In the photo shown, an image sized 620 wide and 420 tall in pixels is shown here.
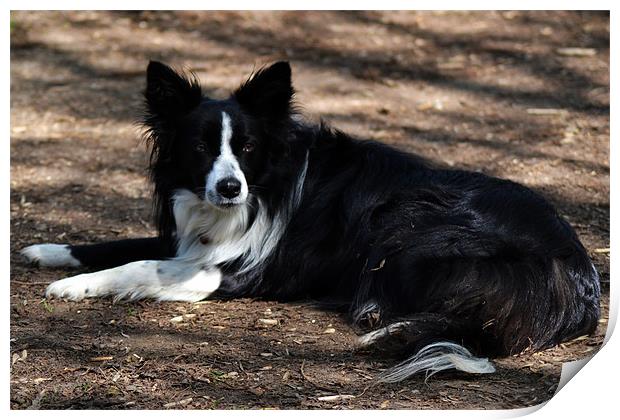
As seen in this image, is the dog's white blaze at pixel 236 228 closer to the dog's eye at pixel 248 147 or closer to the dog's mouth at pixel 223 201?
the dog's mouth at pixel 223 201

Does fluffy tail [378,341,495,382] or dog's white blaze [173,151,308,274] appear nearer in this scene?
fluffy tail [378,341,495,382]

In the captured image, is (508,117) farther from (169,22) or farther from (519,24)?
(169,22)

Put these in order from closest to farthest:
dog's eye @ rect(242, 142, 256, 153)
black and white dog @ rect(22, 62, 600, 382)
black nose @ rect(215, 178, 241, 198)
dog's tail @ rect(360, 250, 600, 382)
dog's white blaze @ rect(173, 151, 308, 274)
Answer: dog's tail @ rect(360, 250, 600, 382), black and white dog @ rect(22, 62, 600, 382), black nose @ rect(215, 178, 241, 198), dog's eye @ rect(242, 142, 256, 153), dog's white blaze @ rect(173, 151, 308, 274)

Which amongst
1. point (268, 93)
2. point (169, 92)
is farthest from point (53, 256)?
point (268, 93)

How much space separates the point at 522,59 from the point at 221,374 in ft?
24.4

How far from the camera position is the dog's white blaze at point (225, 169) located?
5.44m

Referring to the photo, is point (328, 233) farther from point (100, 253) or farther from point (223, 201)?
point (100, 253)

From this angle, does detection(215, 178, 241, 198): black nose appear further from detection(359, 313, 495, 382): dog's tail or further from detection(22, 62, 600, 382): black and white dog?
detection(359, 313, 495, 382): dog's tail

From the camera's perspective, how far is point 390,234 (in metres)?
5.47

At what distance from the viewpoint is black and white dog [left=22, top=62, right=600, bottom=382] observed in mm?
4980

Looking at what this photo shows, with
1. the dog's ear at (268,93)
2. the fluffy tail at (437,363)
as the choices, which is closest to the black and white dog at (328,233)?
the dog's ear at (268,93)

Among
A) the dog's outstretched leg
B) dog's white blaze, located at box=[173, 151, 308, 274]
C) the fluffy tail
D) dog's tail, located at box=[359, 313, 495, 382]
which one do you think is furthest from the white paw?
the fluffy tail

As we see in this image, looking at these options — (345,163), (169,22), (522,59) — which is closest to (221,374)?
(345,163)

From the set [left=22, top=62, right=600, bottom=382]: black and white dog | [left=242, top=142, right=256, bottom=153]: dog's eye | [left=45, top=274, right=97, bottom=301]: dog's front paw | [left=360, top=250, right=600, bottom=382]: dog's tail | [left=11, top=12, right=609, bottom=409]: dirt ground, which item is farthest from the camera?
[left=45, top=274, right=97, bottom=301]: dog's front paw
